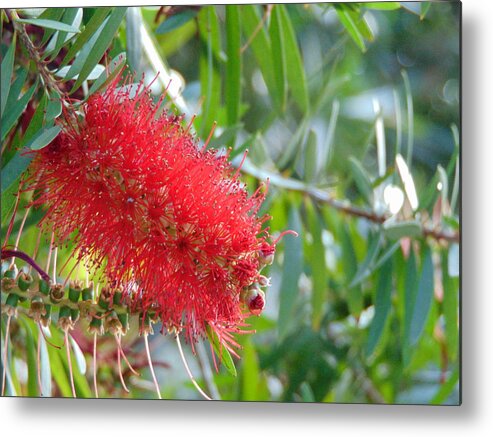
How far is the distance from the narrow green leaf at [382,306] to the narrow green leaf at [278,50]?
1.09 feet

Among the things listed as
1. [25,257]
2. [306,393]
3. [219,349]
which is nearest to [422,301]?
[306,393]

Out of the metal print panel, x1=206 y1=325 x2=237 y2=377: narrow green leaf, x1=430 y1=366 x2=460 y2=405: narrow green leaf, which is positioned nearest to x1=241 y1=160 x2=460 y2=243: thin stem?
the metal print panel

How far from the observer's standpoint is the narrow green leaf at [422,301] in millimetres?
1251

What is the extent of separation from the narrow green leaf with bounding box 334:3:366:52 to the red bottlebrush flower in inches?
16.7

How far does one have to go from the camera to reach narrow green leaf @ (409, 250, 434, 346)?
1251 millimetres

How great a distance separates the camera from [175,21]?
1.24 m

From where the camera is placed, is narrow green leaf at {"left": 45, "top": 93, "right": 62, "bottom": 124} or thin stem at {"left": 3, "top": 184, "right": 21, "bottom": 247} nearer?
narrow green leaf at {"left": 45, "top": 93, "right": 62, "bottom": 124}

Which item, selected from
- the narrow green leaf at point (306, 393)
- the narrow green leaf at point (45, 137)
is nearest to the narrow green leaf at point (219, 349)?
the narrow green leaf at point (306, 393)

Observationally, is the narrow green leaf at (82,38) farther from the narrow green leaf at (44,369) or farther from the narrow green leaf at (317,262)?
the narrow green leaf at (317,262)

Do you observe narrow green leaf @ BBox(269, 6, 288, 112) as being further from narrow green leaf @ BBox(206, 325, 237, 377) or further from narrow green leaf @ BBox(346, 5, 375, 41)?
narrow green leaf @ BBox(206, 325, 237, 377)

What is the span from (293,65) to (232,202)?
1.45ft

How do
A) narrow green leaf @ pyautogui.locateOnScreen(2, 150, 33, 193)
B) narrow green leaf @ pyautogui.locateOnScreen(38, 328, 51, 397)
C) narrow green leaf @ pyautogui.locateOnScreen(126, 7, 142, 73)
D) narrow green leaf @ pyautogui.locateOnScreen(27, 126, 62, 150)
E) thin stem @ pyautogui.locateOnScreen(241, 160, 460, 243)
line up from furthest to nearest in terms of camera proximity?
thin stem @ pyautogui.locateOnScreen(241, 160, 460, 243) → narrow green leaf @ pyautogui.locateOnScreen(38, 328, 51, 397) → narrow green leaf @ pyautogui.locateOnScreen(126, 7, 142, 73) → narrow green leaf @ pyautogui.locateOnScreen(2, 150, 33, 193) → narrow green leaf @ pyautogui.locateOnScreen(27, 126, 62, 150)

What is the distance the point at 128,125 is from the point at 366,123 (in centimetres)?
63

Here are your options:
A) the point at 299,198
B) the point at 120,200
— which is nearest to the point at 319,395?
the point at 299,198
